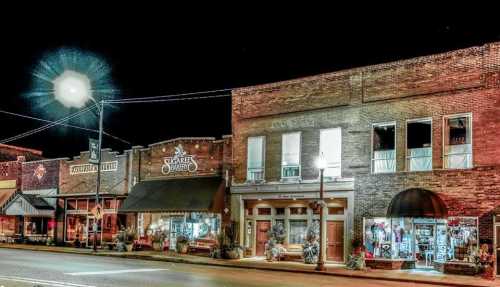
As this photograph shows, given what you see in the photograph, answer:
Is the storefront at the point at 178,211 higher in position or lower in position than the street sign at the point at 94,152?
lower

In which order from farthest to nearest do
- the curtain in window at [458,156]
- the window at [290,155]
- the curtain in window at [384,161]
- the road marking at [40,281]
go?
1. the window at [290,155]
2. the curtain in window at [384,161]
3. the curtain in window at [458,156]
4. the road marking at [40,281]

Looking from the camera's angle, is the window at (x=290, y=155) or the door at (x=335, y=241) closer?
the door at (x=335, y=241)

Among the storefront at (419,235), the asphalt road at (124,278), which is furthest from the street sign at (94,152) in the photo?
the storefront at (419,235)

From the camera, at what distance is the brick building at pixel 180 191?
33.0m

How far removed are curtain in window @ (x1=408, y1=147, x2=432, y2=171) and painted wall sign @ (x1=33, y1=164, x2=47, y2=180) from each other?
2871cm

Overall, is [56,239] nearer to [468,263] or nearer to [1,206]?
[1,206]

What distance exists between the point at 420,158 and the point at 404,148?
0.82 metres

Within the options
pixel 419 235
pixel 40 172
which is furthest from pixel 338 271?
pixel 40 172

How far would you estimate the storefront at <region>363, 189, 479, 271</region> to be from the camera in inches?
948

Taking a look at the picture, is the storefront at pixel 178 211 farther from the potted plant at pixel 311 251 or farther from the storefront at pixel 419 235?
the storefront at pixel 419 235

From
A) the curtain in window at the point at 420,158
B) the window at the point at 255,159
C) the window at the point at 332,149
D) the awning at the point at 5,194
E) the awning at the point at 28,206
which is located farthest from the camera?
the awning at the point at 5,194

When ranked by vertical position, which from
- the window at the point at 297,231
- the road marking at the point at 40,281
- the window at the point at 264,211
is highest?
the window at the point at 264,211

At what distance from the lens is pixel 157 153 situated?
37.3m

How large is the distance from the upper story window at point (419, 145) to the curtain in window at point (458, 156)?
Result: 0.81 meters
